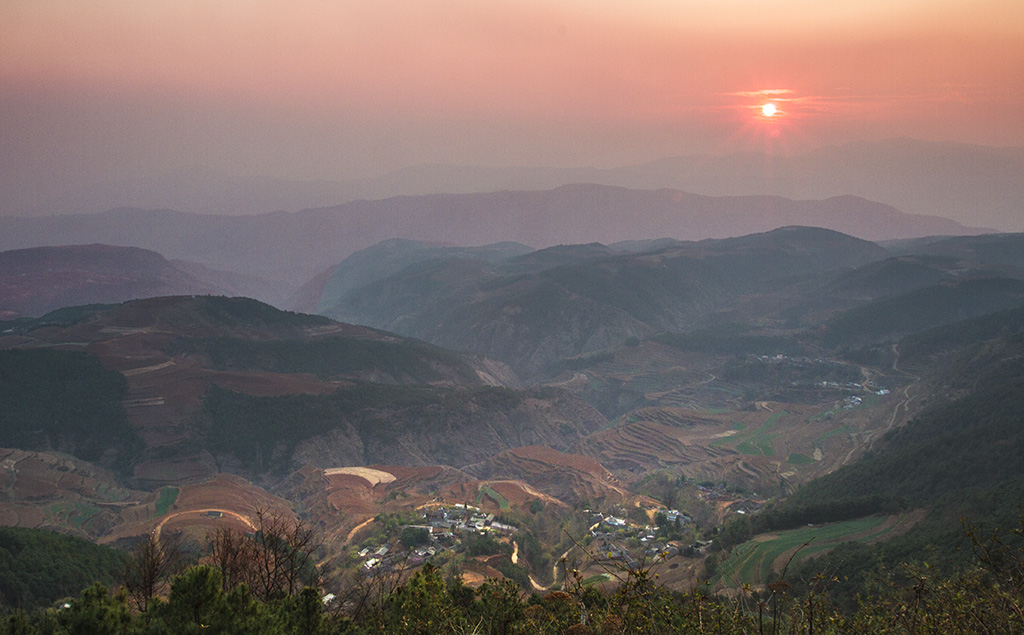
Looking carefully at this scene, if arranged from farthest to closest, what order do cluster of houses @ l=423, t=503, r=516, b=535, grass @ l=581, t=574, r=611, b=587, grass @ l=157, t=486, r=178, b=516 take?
grass @ l=157, t=486, r=178, b=516, cluster of houses @ l=423, t=503, r=516, b=535, grass @ l=581, t=574, r=611, b=587

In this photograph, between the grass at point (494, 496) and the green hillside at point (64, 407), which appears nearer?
the grass at point (494, 496)

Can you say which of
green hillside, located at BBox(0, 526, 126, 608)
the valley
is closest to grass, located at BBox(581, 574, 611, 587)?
the valley

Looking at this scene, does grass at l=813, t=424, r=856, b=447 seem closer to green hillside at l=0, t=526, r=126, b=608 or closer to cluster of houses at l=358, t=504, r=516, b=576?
cluster of houses at l=358, t=504, r=516, b=576

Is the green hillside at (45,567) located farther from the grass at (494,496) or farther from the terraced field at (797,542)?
the terraced field at (797,542)

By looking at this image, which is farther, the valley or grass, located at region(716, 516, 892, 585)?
the valley

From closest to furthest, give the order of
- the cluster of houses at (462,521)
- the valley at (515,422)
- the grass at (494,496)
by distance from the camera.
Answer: the valley at (515,422) < the cluster of houses at (462,521) < the grass at (494,496)

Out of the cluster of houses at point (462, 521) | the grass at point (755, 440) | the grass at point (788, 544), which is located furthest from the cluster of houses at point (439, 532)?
the grass at point (755, 440)

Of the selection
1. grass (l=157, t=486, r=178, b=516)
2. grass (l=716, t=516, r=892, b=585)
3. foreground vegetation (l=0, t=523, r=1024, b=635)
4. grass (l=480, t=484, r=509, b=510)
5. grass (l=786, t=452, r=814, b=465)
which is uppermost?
foreground vegetation (l=0, t=523, r=1024, b=635)

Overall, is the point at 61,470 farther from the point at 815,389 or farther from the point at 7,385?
the point at 815,389
